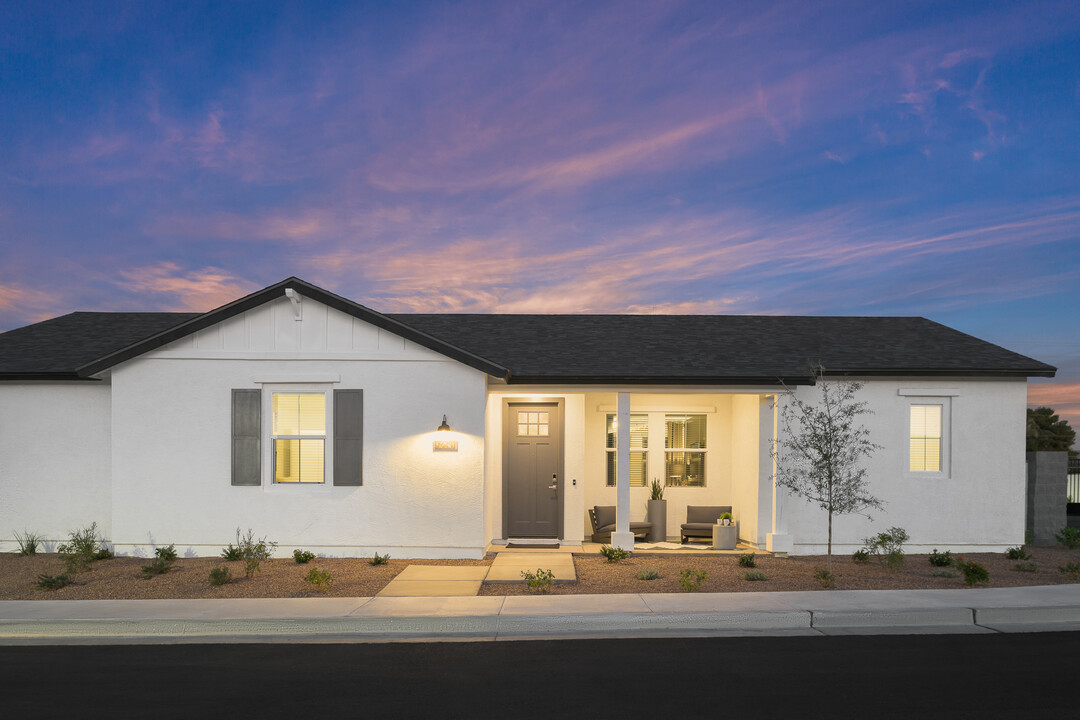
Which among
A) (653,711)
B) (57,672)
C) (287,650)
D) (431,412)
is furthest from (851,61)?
(57,672)

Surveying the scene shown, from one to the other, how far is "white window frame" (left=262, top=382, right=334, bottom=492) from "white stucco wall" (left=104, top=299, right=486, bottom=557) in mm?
60

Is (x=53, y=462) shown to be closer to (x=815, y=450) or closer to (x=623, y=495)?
(x=623, y=495)

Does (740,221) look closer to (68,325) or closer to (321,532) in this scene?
(321,532)

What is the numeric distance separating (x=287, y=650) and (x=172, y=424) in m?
5.98

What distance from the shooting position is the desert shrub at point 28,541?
A: 1205 cm

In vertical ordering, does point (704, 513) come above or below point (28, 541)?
above

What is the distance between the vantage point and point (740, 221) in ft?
57.9

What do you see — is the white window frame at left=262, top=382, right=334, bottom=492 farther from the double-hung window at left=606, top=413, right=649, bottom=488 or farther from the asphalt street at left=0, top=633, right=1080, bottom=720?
the double-hung window at left=606, top=413, right=649, bottom=488

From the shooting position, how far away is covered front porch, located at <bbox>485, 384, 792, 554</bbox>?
1248cm

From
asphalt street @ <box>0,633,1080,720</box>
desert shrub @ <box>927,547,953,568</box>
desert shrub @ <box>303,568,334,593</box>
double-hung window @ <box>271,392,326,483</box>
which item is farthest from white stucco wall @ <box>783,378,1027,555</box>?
double-hung window @ <box>271,392,326,483</box>

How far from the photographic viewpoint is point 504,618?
25.6 feet

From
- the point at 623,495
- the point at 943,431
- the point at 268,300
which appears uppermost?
the point at 268,300

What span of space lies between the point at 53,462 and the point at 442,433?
271 inches

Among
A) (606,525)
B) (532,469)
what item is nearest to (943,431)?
(606,525)
